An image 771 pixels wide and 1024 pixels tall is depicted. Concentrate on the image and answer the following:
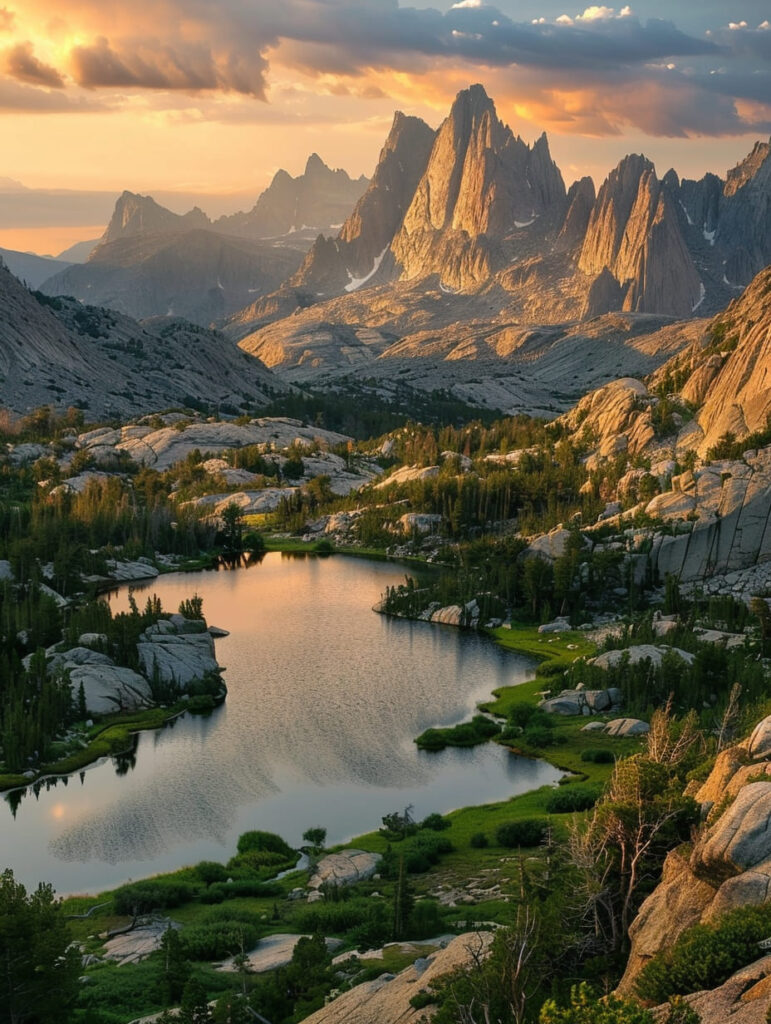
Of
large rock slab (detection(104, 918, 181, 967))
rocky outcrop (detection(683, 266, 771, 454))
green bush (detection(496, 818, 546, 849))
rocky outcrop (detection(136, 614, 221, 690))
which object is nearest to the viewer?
large rock slab (detection(104, 918, 181, 967))

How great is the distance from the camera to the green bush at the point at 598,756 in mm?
72250

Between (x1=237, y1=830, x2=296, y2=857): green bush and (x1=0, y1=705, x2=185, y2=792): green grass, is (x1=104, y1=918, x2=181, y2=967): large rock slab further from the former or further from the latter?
(x1=0, y1=705, x2=185, y2=792): green grass

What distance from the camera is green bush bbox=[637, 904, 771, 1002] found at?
2575 centimetres

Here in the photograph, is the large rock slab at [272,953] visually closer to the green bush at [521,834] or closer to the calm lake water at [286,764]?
the calm lake water at [286,764]

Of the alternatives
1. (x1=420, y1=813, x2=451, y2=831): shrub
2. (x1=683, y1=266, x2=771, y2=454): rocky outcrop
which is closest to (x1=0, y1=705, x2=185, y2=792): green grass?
(x1=420, y1=813, x2=451, y2=831): shrub

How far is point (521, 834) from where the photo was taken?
57.8m

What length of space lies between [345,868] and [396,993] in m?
21.6

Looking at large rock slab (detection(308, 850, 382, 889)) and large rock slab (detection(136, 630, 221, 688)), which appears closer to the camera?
large rock slab (detection(308, 850, 382, 889))

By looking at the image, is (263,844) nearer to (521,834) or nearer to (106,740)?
(521,834)

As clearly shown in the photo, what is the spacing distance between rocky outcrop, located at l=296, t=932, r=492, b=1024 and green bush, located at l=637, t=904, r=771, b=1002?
6.31m

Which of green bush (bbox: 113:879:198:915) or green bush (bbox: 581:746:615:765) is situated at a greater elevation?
green bush (bbox: 113:879:198:915)

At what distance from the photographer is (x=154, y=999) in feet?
132

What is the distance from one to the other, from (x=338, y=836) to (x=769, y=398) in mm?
92763

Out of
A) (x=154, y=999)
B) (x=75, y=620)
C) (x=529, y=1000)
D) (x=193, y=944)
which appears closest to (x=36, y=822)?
(x=193, y=944)
